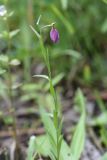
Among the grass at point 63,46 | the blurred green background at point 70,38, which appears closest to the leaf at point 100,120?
the grass at point 63,46

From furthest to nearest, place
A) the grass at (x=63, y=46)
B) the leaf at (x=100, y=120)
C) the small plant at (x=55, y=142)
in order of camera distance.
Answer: the grass at (x=63, y=46), the leaf at (x=100, y=120), the small plant at (x=55, y=142)

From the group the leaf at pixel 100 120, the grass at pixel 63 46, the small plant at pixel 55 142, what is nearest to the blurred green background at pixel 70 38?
the grass at pixel 63 46

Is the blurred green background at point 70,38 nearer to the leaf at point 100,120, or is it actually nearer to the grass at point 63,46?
the grass at point 63,46

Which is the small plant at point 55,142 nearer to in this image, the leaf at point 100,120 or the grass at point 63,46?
the leaf at point 100,120

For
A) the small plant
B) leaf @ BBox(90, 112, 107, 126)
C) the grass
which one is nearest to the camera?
the small plant

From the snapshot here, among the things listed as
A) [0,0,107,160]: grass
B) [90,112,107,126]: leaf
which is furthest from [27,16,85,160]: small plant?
[0,0,107,160]: grass

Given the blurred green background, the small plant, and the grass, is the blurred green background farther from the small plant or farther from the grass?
the small plant

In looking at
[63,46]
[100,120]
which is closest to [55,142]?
[100,120]

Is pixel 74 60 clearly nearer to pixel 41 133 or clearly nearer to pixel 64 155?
pixel 41 133

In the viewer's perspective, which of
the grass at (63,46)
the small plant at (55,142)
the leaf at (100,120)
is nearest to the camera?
the small plant at (55,142)

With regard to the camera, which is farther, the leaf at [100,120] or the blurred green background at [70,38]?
the blurred green background at [70,38]

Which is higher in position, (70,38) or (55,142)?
(55,142)

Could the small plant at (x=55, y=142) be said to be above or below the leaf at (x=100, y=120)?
above

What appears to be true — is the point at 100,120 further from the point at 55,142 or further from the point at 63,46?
the point at 55,142
